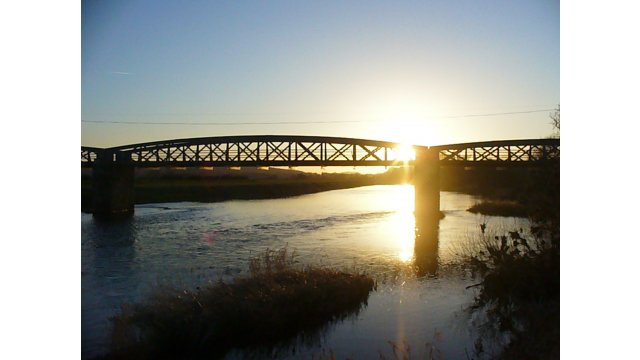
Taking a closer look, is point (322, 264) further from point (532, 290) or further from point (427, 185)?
point (427, 185)

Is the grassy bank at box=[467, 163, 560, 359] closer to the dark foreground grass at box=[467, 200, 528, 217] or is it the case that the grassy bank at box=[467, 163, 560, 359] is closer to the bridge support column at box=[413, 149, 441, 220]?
the dark foreground grass at box=[467, 200, 528, 217]

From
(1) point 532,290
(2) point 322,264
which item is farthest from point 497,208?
(1) point 532,290

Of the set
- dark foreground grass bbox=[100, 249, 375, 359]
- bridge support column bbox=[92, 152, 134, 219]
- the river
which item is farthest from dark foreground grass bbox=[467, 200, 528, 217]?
bridge support column bbox=[92, 152, 134, 219]

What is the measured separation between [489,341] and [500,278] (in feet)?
5.24

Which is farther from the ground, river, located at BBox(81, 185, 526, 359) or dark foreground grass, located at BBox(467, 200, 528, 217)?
dark foreground grass, located at BBox(467, 200, 528, 217)

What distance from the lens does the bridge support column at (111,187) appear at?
27.8 metres

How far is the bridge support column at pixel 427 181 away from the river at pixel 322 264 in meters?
3.14

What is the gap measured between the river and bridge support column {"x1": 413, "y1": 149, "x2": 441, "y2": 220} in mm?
3136

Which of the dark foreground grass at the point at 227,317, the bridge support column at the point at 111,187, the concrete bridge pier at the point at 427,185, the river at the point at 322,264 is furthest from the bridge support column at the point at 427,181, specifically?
the dark foreground grass at the point at 227,317

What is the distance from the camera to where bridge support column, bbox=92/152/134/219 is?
91.0 ft

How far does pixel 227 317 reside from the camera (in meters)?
6.60
